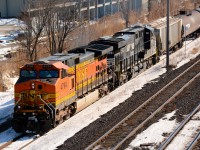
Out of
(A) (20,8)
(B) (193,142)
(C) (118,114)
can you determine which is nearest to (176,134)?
(B) (193,142)

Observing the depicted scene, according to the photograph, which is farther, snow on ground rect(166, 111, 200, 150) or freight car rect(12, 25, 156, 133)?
freight car rect(12, 25, 156, 133)

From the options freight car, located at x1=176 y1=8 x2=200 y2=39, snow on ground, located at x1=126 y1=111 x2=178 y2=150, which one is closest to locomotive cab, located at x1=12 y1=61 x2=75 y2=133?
snow on ground, located at x1=126 y1=111 x2=178 y2=150

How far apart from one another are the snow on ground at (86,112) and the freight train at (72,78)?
0.35 metres

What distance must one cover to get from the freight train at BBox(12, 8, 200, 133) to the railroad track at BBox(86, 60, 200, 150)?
262 cm

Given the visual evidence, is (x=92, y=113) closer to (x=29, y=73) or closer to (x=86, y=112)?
(x=86, y=112)

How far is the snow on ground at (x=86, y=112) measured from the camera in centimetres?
1906

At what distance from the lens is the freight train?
20.0 metres

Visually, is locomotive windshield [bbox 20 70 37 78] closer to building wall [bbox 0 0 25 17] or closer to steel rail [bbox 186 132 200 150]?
steel rail [bbox 186 132 200 150]

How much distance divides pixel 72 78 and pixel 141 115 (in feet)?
11.7

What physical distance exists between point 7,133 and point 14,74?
13.1 metres

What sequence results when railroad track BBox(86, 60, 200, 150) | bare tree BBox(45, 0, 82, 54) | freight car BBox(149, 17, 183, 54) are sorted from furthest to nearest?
bare tree BBox(45, 0, 82, 54)
freight car BBox(149, 17, 183, 54)
railroad track BBox(86, 60, 200, 150)

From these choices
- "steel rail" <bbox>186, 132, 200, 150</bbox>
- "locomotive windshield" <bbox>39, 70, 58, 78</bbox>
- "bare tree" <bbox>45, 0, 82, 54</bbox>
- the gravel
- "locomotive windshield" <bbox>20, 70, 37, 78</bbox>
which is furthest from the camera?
"bare tree" <bbox>45, 0, 82, 54</bbox>

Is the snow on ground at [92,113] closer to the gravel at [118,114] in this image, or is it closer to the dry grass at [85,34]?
the gravel at [118,114]

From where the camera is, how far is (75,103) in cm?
2250
